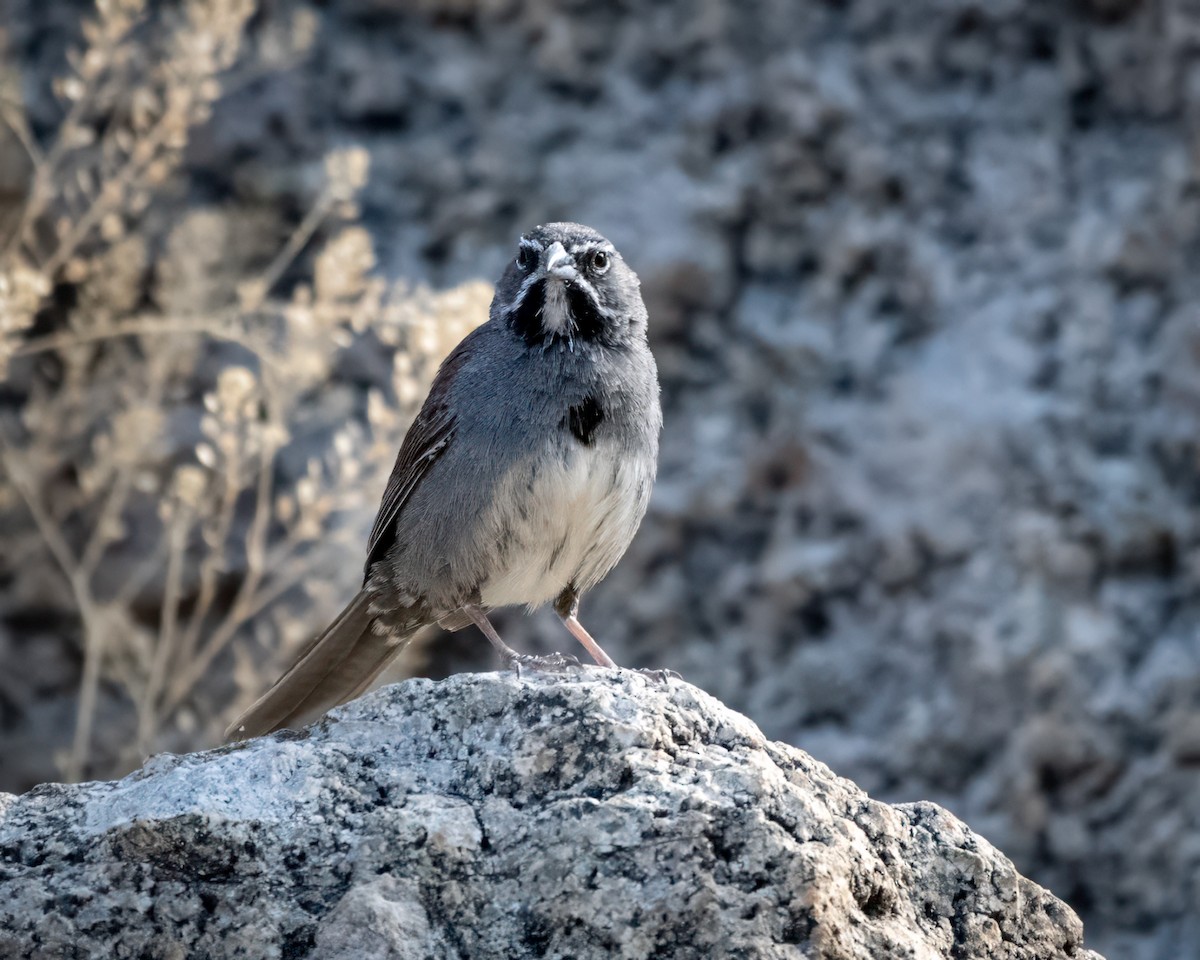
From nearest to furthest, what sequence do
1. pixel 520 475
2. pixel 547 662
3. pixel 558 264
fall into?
pixel 547 662 → pixel 520 475 → pixel 558 264

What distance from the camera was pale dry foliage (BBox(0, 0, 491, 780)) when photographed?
4773mm

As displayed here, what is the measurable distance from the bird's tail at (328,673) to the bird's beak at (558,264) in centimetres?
103

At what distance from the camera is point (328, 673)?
3.88m

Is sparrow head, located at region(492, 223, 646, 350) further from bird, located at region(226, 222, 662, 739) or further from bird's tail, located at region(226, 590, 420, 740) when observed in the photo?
→ bird's tail, located at region(226, 590, 420, 740)

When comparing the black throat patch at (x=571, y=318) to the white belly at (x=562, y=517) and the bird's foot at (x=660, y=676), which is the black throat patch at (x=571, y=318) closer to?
the white belly at (x=562, y=517)

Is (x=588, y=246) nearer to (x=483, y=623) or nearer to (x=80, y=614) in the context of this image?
(x=483, y=623)

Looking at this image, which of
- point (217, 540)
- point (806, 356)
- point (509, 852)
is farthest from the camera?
point (806, 356)

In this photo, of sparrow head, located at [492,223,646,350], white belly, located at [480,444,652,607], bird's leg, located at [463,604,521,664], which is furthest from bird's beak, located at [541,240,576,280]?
bird's leg, located at [463,604,521,664]

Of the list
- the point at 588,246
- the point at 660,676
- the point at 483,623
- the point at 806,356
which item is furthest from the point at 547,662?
the point at 806,356

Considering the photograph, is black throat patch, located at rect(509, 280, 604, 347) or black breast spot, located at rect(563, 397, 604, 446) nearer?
black breast spot, located at rect(563, 397, 604, 446)

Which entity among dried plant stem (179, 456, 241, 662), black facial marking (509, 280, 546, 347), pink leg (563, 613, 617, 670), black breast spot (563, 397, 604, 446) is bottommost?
dried plant stem (179, 456, 241, 662)

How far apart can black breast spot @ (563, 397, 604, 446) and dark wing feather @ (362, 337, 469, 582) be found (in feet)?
1.20

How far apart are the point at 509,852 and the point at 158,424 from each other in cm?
272

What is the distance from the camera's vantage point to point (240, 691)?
17.1 ft
